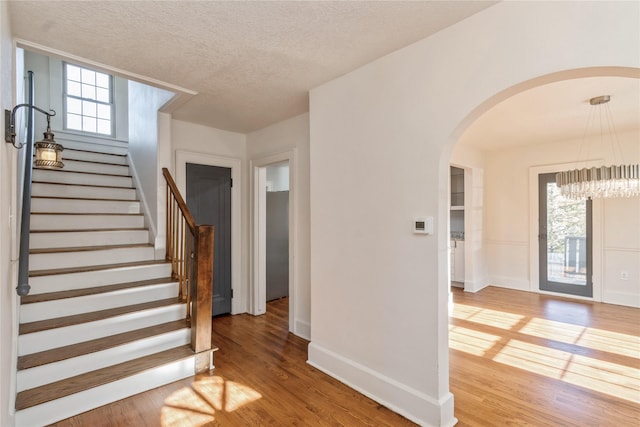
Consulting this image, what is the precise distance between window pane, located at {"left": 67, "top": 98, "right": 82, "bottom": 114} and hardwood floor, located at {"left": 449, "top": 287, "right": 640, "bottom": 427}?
251 inches

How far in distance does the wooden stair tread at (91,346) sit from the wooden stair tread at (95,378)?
15cm

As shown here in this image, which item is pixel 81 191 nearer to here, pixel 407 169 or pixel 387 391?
pixel 407 169

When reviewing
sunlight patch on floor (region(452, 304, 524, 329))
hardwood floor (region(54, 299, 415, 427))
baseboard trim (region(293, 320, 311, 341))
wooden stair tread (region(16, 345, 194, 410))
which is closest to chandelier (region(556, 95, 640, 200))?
sunlight patch on floor (region(452, 304, 524, 329))

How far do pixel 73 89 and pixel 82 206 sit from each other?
2.77 meters

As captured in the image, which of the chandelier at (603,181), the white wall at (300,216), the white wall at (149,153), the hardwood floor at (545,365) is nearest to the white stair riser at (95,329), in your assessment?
the white wall at (149,153)

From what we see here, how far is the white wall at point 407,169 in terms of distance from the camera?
1.54m

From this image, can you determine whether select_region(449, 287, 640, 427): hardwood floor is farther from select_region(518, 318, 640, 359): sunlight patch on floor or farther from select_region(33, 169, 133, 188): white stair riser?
select_region(33, 169, 133, 188): white stair riser

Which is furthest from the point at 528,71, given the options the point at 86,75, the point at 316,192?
the point at 86,75

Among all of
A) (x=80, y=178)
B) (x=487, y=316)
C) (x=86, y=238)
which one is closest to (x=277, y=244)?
(x=86, y=238)

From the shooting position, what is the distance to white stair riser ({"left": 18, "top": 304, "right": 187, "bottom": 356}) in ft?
7.26

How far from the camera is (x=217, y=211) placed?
411 cm

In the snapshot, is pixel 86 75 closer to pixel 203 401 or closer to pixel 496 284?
pixel 203 401

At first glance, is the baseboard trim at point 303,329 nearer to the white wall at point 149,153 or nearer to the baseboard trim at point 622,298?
the white wall at point 149,153

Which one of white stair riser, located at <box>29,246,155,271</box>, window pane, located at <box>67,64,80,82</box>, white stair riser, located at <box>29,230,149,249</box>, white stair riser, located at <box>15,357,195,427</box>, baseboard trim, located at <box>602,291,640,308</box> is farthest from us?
window pane, located at <box>67,64,80,82</box>
